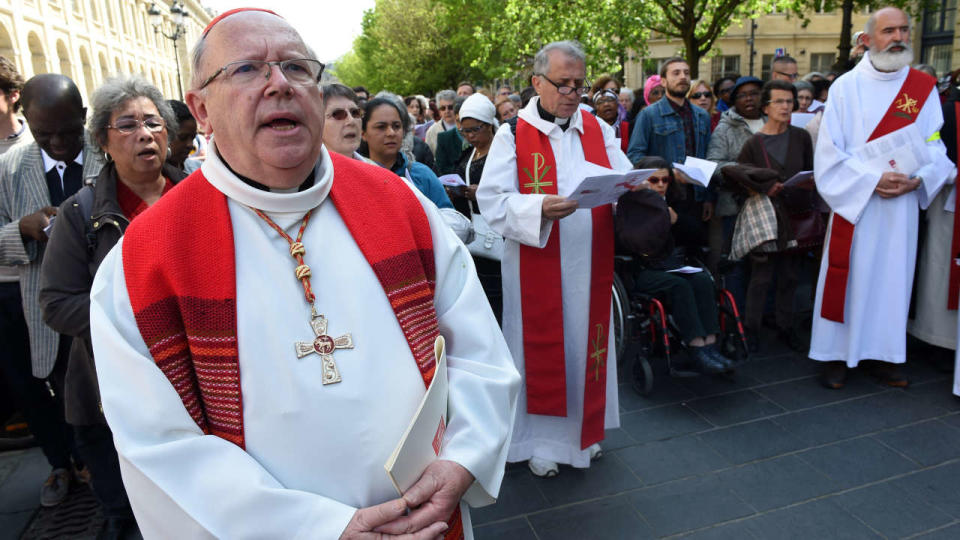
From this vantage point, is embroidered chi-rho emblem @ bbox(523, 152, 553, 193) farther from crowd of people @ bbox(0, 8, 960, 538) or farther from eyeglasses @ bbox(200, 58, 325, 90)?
eyeglasses @ bbox(200, 58, 325, 90)

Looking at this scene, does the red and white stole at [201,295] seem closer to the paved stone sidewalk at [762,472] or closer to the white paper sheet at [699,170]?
the paved stone sidewalk at [762,472]

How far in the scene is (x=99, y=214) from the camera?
8.17 feet

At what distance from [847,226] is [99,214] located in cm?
433

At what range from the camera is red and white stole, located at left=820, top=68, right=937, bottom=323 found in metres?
4.21

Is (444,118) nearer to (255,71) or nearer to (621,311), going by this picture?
(621,311)

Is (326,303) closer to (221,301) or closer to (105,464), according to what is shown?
(221,301)

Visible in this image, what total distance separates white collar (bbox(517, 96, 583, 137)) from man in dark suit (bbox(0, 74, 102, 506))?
2118 millimetres

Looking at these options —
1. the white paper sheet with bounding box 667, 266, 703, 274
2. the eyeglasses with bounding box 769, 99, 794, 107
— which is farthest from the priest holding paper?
the eyeglasses with bounding box 769, 99, 794, 107

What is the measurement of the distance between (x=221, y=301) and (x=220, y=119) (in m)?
0.41

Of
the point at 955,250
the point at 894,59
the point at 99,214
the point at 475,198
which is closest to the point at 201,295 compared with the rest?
the point at 99,214

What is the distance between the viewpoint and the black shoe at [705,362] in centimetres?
431

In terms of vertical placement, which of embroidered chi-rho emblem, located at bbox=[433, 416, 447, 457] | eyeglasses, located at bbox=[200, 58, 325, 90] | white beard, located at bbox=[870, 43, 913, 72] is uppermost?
white beard, located at bbox=[870, 43, 913, 72]

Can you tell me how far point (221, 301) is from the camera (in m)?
1.33

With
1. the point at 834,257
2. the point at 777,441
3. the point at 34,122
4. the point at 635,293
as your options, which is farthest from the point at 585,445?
the point at 34,122
